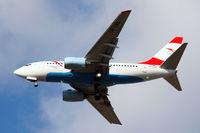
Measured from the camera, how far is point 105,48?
63062 millimetres

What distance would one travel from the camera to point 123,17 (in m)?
57.9

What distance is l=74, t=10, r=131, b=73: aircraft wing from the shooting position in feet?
193

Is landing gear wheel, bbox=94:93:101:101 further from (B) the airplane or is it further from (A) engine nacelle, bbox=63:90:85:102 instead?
(A) engine nacelle, bbox=63:90:85:102

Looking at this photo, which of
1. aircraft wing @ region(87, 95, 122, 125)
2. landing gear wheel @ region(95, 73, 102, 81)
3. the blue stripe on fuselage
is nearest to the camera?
landing gear wheel @ region(95, 73, 102, 81)

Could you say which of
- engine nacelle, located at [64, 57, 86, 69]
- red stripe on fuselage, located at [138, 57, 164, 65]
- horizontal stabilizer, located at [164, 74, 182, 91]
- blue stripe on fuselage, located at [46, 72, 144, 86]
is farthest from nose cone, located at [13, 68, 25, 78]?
horizontal stabilizer, located at [164, 74, 182, 91]

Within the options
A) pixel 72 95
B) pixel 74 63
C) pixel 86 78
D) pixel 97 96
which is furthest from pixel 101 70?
pixel 72 95

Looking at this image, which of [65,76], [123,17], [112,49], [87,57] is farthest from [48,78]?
[123,17]

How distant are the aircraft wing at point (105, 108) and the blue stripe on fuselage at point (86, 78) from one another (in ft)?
24.3

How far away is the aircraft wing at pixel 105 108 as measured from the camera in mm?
74562

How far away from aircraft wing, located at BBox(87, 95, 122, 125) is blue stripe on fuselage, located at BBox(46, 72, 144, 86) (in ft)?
24.3

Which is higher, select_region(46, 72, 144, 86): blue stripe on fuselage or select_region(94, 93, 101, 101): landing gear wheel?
select_region(46, 72, 144, 86): blue stripe on fuselage

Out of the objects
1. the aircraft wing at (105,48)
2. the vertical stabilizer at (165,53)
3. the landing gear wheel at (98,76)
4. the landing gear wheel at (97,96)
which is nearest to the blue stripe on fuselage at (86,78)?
the landing gear wheel at (98,76)

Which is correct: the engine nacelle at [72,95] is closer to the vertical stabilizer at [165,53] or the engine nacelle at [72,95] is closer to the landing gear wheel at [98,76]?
the landing gear wheel at [98,76]

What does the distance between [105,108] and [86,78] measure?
9825 millimetres
